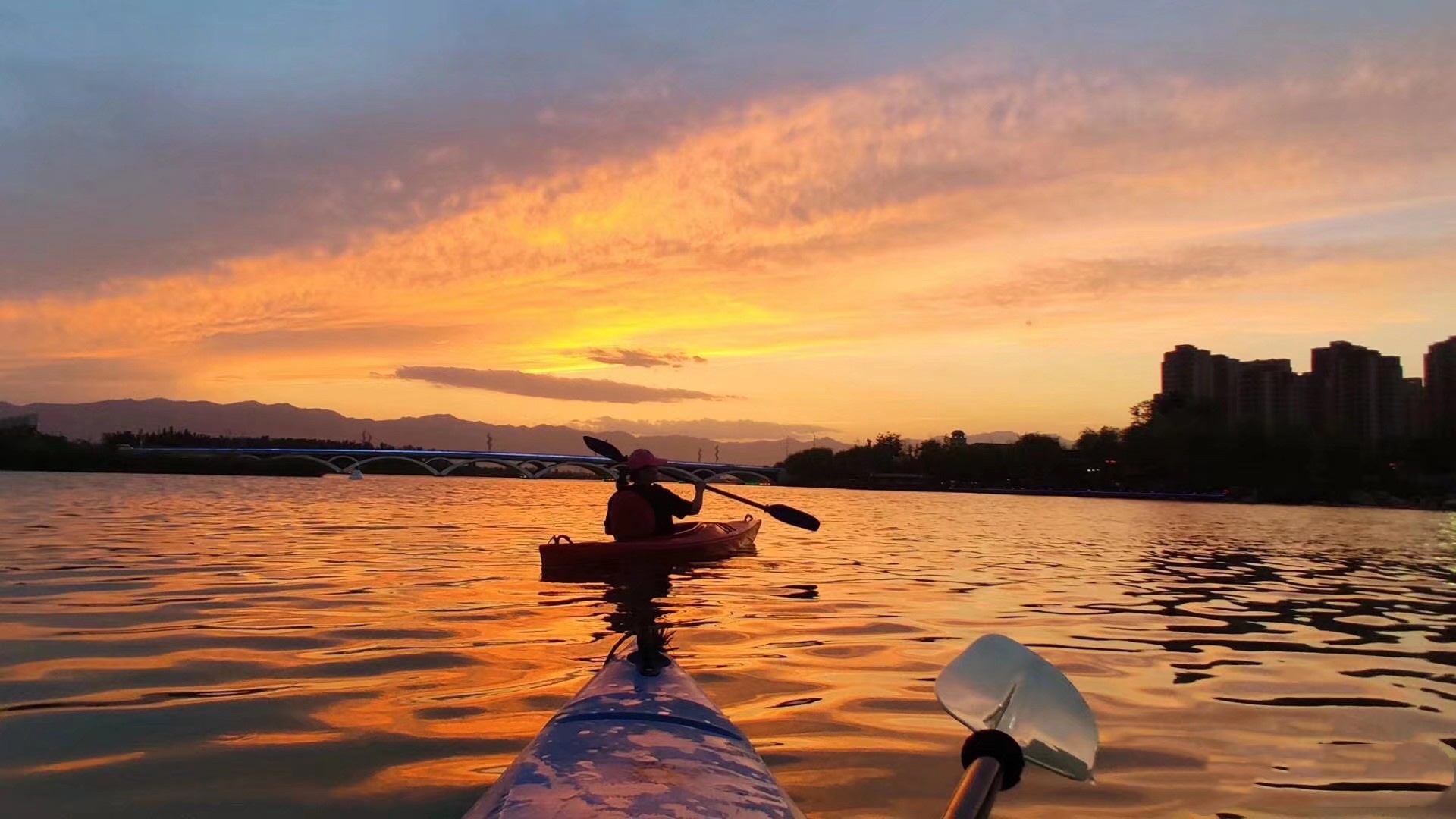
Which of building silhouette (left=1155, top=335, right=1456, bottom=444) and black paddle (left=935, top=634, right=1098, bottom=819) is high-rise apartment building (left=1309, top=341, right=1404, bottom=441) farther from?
black paddle (left=935, top=634, right=1098, bottom=819)

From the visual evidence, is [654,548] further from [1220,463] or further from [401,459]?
[1220,463]

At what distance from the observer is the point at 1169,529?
35.2 meters

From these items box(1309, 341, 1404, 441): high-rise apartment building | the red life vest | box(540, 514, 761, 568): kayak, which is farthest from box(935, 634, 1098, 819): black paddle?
box(1309, 341, 1404, 441): high-rise apartment building

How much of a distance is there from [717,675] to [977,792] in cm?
374

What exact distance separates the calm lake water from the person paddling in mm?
1060

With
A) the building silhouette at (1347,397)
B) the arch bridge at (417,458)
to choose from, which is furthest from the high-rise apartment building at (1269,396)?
the arch bridge at (417,458)

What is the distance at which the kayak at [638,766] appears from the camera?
2.81m

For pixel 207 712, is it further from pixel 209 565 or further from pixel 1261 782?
pixel 209 565

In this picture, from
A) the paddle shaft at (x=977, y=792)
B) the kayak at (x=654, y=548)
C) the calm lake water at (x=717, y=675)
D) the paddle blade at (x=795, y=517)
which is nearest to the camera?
the paddle shaft at (x=977, y=792)

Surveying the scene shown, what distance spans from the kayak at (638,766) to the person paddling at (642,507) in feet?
31.8

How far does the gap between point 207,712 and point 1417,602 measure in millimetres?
14496

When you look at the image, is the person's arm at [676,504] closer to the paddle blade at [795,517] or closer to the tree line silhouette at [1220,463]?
the paddle blade at [795,517]

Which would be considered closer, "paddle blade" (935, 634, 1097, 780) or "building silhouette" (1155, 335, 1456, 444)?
"paddle blade" (935, 634, 1097, 780)

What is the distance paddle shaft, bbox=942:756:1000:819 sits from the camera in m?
3.04
